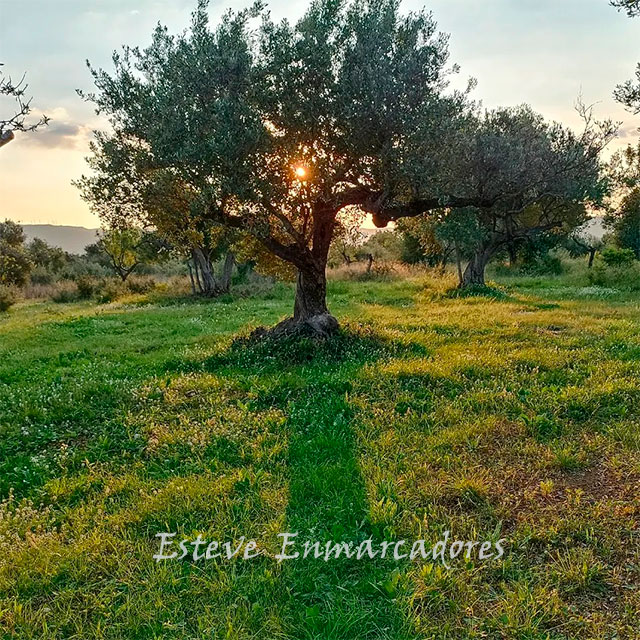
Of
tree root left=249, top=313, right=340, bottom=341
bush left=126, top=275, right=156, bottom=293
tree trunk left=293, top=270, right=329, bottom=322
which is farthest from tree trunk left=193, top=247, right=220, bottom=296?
tree trunk left=293, top=270, right=329, bottom=322

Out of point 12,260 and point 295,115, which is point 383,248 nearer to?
point 12,260

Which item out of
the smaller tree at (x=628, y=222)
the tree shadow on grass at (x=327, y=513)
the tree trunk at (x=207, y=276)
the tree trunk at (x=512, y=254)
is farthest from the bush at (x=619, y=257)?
the tree shadow on grass at (x=327, y=513)

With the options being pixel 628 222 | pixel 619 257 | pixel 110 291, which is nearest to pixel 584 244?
pixel 628 222

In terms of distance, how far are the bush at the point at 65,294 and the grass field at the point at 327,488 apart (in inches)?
1019

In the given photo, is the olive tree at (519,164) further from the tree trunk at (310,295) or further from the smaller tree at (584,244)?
the smaller tree at (584,244)

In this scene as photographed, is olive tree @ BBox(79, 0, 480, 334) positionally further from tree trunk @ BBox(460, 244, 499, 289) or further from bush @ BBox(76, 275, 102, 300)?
bush @ BBox(76, 275, 102, 300)

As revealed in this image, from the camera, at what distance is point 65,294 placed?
32.8m

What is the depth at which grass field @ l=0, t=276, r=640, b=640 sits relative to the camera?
3102mm

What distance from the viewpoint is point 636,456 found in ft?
16.6

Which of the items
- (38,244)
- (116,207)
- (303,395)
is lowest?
(303,395)

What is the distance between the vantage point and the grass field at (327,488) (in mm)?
3102

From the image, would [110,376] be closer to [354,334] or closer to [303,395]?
[303,395]

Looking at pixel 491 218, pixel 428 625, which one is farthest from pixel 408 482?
pixel 491 218

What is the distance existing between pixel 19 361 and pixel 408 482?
408 inches
